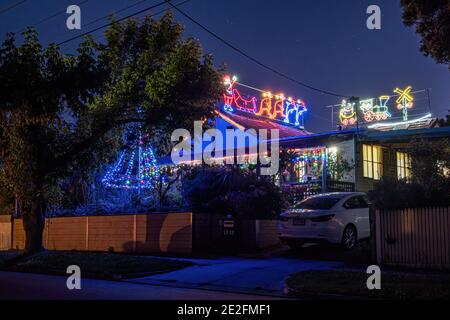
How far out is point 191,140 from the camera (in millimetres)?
18422

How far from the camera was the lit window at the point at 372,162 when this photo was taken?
83.0 feet

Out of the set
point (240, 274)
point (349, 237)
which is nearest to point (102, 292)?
point (240, 274)

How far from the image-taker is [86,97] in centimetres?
1622

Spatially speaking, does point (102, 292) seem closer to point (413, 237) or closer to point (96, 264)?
point (96, 264)

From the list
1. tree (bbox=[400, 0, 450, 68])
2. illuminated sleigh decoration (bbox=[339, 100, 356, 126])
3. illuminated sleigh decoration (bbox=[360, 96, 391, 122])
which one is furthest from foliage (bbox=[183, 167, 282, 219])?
illuminated sleigh decoration (bbox=[360, 96, 391, 122])

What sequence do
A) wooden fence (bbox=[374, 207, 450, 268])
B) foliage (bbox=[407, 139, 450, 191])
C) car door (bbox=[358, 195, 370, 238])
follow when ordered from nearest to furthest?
wooden fence (bbox=[374, 207, 450, 268]) < foliage (bbox=[407, 139, 450, 191]) < car door (bbox=[358, 195, 370, 238])

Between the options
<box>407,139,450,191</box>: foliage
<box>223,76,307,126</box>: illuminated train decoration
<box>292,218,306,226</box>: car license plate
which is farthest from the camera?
<box>223,76,307,126</box>: illuminated train decoration

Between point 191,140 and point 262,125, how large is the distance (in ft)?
39.0

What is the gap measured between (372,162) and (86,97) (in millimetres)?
14769

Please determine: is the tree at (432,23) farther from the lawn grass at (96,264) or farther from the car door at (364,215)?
the lawn grass at (96,264)

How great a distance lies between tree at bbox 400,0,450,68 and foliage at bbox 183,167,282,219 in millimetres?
7532

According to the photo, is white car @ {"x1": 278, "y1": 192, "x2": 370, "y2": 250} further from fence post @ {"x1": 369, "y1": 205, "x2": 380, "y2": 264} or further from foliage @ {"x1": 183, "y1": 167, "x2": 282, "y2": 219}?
foliage @ {"x1": 183, "y1": 167, "x2": 282, "y2": 219}

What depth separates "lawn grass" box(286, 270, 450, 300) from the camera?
9.77m
